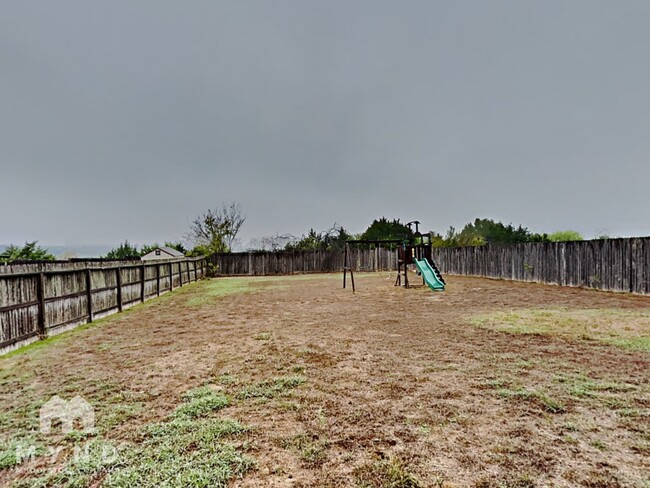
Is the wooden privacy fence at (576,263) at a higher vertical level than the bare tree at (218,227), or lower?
lower

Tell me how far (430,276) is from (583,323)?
21.9 feet

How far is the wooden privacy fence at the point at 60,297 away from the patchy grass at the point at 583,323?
714 cm

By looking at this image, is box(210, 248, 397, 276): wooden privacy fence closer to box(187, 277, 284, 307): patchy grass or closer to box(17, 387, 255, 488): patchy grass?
box(187, 277, 284, 307): patchy grass

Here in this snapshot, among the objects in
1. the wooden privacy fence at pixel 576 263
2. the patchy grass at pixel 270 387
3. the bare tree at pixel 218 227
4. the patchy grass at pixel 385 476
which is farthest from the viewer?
the bare tree at pixel 218 227

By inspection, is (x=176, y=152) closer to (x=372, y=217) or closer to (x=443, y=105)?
(x=443, y=105)

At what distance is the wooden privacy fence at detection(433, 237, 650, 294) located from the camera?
29.3ft

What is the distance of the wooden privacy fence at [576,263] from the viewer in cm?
894

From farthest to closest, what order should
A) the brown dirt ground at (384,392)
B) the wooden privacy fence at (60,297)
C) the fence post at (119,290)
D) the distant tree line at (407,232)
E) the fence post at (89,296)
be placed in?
the distant tree line at (407,232) → the fence post at (119,290) → the fence post at (89,296) → the wooden privacy fence at (60,297) → the brown dirt ground at (384,392)

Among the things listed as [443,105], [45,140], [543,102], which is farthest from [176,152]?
[543,102]

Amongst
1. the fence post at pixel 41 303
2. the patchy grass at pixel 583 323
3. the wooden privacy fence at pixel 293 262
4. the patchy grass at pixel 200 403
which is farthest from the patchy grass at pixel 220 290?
the wooden privacy fence at pixel 293 262

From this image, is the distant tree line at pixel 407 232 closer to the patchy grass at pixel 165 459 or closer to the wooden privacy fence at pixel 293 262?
the wooden privacy fence at pixel 293 262

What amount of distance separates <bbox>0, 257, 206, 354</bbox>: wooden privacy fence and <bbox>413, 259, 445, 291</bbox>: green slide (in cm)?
932

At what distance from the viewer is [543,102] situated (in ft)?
47.0

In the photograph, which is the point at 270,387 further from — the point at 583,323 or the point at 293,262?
the point at 293,262
